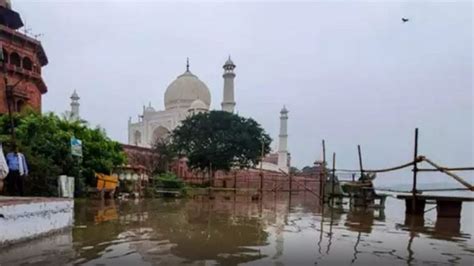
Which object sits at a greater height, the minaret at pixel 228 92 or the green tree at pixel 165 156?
the minaret at pixel 228 92

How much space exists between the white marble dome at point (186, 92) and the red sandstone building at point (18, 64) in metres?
16.6

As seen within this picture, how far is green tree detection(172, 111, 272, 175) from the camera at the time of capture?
31.8 m

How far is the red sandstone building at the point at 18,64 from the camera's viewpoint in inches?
1041

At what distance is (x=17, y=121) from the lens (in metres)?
18.6

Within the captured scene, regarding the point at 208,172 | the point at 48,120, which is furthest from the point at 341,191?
the point at 208,172

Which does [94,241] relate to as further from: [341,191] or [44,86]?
[44,86]

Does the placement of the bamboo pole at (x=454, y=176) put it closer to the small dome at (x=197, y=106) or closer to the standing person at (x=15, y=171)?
the standing person at (x=15, y=171)

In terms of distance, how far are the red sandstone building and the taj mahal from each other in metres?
16.0

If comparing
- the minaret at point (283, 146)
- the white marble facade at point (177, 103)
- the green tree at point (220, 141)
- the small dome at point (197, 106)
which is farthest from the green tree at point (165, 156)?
the minaret at point (283, 146)

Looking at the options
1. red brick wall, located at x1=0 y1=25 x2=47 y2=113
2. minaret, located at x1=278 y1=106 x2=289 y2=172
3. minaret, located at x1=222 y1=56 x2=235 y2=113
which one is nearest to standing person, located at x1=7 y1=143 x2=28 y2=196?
red brick wall, located at x1=0 y1=25 x2=47 y2=113

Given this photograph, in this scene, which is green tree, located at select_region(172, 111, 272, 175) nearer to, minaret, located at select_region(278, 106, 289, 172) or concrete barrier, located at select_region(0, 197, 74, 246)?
minaret, located at select_region(278, 106, 289, 172)

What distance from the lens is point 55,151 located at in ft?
49.0

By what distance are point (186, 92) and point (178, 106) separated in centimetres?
170

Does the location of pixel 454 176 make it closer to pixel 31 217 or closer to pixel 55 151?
pixel 31 217
